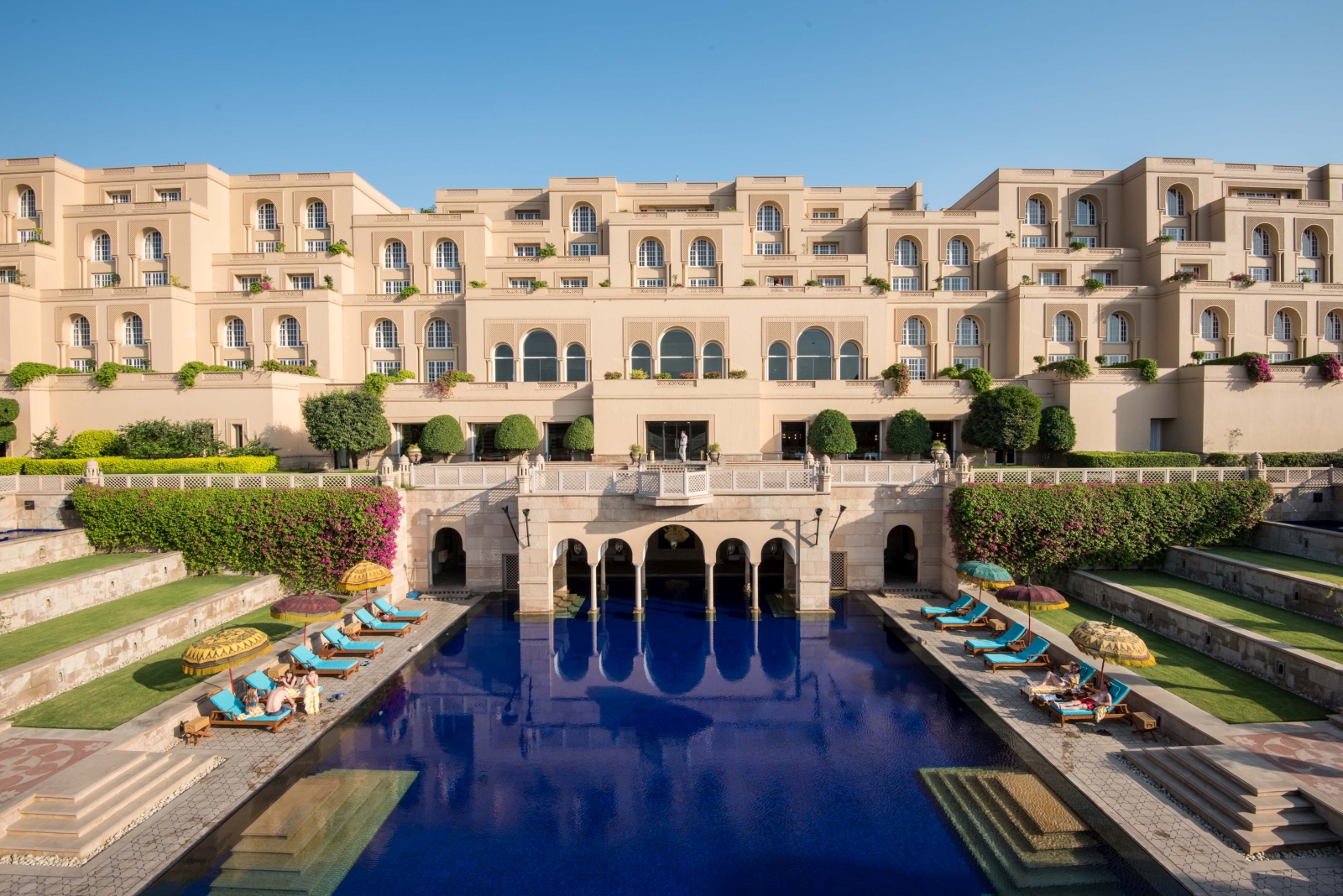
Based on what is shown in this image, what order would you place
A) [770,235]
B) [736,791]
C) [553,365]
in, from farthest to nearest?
[770,235] < [553,365] < [736,791]

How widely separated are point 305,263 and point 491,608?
93.4 feet

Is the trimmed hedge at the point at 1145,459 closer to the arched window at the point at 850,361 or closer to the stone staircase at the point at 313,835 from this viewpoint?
the arched window at the point at 850,361

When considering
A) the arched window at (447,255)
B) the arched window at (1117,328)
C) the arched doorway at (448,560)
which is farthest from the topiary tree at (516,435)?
the arched window at (1117,328)

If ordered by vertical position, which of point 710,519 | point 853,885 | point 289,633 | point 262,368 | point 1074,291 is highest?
point 1074,291

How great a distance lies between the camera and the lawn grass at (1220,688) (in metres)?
11.9

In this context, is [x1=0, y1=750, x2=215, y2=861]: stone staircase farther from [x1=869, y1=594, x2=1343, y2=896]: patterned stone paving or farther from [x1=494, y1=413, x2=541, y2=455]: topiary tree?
[x1=494, y1=413, x2=541, y2=455]: topiary tree

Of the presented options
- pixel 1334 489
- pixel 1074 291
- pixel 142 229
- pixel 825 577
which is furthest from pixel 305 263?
pixel 1334 489

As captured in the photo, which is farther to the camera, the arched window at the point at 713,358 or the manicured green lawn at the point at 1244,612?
the arched window at the point at 713,358

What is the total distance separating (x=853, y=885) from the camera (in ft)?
28.2

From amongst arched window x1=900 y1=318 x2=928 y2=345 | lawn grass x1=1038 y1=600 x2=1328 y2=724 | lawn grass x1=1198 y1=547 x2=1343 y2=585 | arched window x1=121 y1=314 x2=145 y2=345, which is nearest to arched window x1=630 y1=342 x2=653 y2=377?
arched window x1=900 y1=318 x2=928 y2=345

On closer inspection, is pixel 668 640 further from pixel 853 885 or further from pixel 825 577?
pixel 853 885

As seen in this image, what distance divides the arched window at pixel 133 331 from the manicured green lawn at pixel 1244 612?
4564cm

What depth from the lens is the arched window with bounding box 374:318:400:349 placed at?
3631 cm

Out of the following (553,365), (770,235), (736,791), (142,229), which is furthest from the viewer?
(770,235)
